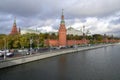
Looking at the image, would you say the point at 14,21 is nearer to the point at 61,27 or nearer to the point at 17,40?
the point at 61,27

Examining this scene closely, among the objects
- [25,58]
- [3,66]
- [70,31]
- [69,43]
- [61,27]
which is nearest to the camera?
[3,66]

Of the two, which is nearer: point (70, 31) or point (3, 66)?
point (3, 66)

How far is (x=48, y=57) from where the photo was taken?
37125mm

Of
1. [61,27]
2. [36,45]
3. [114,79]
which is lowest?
[114,79]

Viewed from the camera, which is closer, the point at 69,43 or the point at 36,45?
the point at 36,45

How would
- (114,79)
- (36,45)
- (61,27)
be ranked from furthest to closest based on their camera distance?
(61,27) → (36,45) → (114,79)

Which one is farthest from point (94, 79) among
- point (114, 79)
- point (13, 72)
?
point (13, 72)

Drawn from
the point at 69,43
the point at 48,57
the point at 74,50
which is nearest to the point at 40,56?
the point at 48,57

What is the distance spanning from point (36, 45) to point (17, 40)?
646cm

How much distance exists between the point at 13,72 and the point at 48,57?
15627 millimetres

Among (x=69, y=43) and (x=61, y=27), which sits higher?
(x=61, y=27)

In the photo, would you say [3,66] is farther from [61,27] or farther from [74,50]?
[61,27]

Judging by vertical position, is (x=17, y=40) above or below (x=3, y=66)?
above

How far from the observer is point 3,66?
23.5 metres
